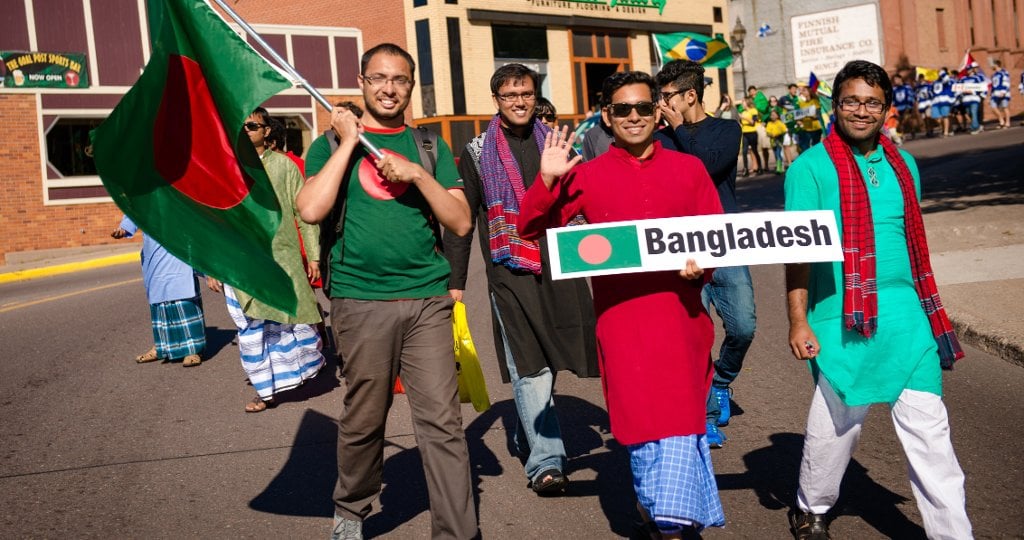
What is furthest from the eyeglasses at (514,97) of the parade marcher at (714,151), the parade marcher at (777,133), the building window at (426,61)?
the building window at (426,61)

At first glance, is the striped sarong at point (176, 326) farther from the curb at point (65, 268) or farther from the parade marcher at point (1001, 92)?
the parade marcher at point (1001, 92)

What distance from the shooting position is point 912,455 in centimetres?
397

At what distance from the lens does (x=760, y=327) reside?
9336mm

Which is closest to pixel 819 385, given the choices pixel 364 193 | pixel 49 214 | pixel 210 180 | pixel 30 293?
pixel 364 193

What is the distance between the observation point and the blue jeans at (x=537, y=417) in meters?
5.23

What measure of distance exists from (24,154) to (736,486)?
75.0ft

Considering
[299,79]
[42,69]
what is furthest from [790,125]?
[299,79]

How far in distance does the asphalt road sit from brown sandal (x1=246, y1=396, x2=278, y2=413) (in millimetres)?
125

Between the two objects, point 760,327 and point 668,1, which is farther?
point 668,1

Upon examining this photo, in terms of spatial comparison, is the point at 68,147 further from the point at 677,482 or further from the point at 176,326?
the point at 677,482

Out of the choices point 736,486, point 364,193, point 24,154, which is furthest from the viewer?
point 24,154

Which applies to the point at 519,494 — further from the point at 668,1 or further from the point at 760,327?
the point at 668,1

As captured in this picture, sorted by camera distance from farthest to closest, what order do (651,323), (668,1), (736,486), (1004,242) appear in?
1. (668,1)
2. (1004,242)
3. (736,486)
4. (651,323)

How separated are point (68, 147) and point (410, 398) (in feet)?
76.0
